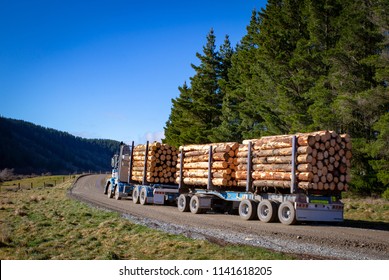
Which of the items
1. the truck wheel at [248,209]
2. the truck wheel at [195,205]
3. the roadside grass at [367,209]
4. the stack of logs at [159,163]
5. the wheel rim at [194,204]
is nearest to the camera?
the truck wheel at [248,209]

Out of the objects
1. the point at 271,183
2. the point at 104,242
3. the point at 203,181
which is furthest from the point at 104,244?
the point at 203,181

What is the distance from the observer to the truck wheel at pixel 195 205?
1898 cm

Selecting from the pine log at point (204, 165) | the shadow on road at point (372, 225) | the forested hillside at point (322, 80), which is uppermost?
the forested hillside at point (322, 80)

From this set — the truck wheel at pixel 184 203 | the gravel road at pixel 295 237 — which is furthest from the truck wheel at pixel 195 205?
the gravel road at pixel 295 237

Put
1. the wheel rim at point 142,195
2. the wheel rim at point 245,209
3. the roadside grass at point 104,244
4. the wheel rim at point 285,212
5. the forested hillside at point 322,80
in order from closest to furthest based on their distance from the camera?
the roadside grass at point 104,244 < the wheel rim at point 285,212 < the wheel rim at point 245,209 < the forested hillside at point 322,80 < the wheel rim at point 142,195

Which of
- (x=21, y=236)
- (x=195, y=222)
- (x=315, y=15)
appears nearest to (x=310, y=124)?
(x=315, y=15)

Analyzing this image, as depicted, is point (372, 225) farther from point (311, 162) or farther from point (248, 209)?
point (248, 209)

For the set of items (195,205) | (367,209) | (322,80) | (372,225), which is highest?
(322,80)

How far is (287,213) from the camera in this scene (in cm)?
1448

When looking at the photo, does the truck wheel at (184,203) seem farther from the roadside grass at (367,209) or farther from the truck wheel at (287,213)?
the roadside grass at (367,209)

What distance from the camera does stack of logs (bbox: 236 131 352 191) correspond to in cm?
1405

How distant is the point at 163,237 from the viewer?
1141 centimetres

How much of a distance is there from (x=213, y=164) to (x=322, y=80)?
11348mm

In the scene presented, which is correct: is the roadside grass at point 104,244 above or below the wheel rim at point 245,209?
below
